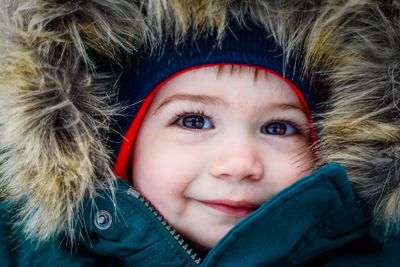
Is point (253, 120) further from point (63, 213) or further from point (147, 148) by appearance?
point (63, 213)

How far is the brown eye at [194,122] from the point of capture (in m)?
1.36

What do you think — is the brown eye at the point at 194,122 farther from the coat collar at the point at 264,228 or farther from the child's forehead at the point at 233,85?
the coat collar at the point at 264,228

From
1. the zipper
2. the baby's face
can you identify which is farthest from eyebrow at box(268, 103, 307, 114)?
the zipper

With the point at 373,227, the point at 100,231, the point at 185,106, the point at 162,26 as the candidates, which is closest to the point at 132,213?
the point at 100,231

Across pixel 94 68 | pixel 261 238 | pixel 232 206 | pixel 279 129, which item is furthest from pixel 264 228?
pixel 94 68

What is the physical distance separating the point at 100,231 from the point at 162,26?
0.42 m

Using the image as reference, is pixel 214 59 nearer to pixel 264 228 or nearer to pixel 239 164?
pixel 239 164

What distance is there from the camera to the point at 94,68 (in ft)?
4.39

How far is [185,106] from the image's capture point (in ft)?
4.44

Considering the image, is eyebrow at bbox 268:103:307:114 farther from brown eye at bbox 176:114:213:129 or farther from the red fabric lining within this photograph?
brown eye at bbox 176:114:213:129

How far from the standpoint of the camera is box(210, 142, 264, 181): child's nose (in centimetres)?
129

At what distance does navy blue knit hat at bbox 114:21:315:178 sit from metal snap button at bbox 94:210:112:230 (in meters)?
0.16

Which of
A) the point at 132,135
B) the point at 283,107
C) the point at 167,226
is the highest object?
the point at 283,107

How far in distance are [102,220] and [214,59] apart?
39 cm
